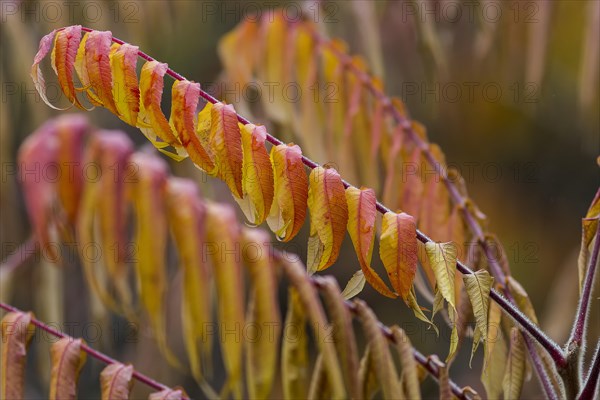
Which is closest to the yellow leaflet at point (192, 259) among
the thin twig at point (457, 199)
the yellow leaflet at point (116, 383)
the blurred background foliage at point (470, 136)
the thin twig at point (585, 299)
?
the yellow leaflet at point (116, 383)

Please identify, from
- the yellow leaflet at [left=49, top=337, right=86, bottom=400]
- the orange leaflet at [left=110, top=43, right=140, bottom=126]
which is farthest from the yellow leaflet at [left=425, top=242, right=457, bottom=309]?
the yellow leaflet at [left=49, top=337, right=86, bottom=400]

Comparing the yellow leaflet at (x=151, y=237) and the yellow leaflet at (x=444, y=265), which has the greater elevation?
the yellow leaflet at (x=444, y=265)

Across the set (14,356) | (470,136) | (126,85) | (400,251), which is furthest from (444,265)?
(470,136)

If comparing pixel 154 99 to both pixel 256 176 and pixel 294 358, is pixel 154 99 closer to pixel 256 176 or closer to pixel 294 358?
pixel 256 176

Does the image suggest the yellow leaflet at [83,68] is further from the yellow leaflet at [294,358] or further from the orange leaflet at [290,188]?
the yellow leaflet at [294,358]

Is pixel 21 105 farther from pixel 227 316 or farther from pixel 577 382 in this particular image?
pixel 577 382

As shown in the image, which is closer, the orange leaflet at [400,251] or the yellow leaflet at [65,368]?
the orange leaflet at [400,251]
